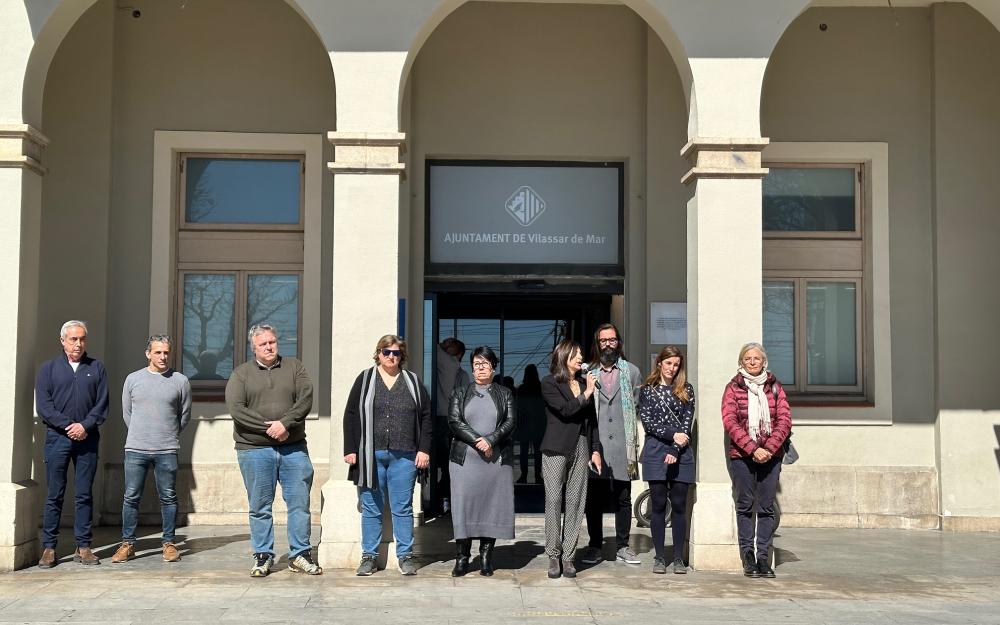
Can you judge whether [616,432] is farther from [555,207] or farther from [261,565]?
[555,207]

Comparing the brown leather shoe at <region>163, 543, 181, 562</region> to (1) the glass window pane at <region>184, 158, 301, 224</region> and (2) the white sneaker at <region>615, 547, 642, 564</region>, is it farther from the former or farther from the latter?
(1) the glass window pane at <region>184, 158, 301, 224</region>

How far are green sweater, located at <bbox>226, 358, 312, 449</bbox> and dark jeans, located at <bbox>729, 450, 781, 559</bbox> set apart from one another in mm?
3240

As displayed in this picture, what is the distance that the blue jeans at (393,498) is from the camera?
26.9ft

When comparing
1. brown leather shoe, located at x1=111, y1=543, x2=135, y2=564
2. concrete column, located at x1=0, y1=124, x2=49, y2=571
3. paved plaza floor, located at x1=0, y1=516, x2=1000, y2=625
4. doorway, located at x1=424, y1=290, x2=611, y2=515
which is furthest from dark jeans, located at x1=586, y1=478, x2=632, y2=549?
concrete column, located at x1=0, y1=124, x2=49, y2=571

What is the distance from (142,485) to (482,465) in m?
2.75

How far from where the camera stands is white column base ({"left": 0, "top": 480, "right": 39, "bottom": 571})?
8.28 meters

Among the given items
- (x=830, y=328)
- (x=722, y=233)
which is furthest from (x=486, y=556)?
(x=830, y=328)

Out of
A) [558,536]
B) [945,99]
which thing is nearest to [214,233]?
[558,536]

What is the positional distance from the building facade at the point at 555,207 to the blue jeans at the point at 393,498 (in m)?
2.48

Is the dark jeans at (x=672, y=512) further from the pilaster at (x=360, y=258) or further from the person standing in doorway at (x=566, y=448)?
the pilaster at (x=360, y=258)

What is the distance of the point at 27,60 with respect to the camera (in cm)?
862

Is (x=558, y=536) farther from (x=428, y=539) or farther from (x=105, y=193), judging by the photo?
(x=105, y=193)

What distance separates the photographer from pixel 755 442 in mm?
8242

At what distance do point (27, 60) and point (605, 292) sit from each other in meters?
5.63
